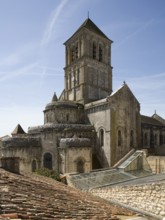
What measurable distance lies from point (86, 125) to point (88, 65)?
10.2m

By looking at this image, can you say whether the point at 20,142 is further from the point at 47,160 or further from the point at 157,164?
the point at 157,164

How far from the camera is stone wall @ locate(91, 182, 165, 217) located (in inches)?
392

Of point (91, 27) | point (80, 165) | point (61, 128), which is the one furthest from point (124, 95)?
point (91, 27)

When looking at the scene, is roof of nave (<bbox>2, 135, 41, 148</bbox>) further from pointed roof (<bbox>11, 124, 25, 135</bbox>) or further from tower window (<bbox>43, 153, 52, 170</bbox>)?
pointed roof (<bbox>11, 124, 25, 135</bbox>)

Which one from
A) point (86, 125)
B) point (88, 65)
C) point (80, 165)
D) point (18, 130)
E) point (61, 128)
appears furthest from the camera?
point (88, 65)

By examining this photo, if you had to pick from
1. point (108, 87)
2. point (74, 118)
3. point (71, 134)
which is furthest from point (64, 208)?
point (108, 87)

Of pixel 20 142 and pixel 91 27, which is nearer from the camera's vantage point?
pixel 20 142

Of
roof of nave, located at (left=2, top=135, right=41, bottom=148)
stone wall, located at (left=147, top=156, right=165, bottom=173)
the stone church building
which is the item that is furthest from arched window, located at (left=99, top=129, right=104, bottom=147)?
roof of nave, located at (left=2, top=135, right=41, bottom=148)

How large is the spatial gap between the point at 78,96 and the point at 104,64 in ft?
22.7

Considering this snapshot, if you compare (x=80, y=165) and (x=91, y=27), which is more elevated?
(x=91, y=27)

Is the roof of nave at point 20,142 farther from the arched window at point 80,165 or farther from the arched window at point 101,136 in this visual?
the arched window at point 101,136

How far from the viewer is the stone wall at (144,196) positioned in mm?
9945

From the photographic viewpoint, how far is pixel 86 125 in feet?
95.6

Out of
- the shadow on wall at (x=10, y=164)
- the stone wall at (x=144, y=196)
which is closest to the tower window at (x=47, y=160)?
the stone wall at (x=144, y=196)
